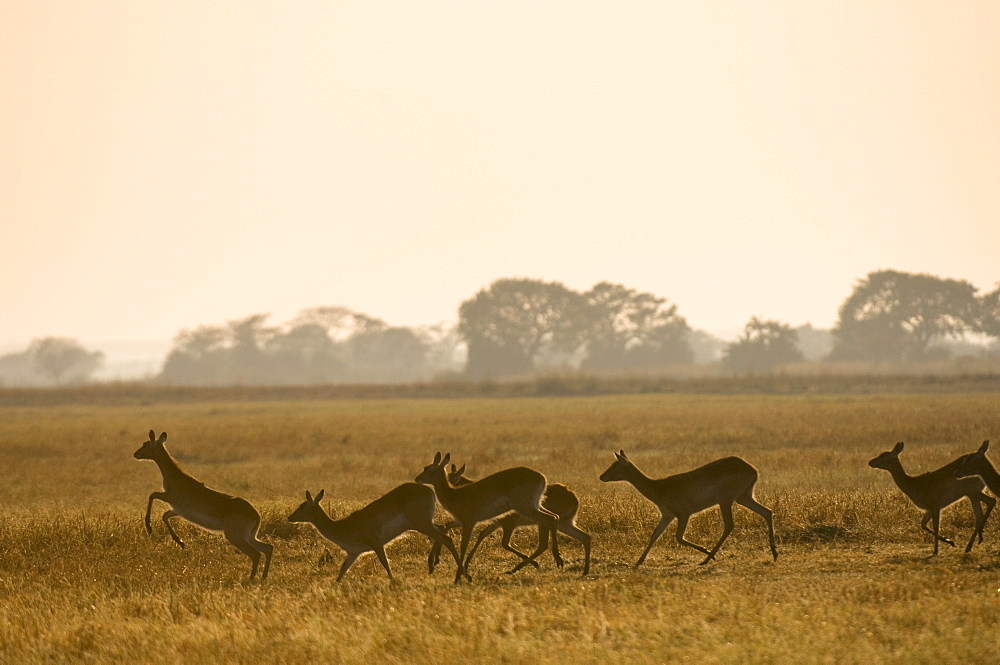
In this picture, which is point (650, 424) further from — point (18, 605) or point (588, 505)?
point (18, 605)

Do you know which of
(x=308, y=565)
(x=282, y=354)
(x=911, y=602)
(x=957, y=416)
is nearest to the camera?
(x=911, y=602)

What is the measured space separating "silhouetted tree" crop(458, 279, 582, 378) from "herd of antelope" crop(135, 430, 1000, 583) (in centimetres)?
8290

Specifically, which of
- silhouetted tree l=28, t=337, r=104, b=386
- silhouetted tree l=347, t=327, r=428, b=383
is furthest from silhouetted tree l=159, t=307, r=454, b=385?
silhouetted tree l=28, t=337, r=104, b=386

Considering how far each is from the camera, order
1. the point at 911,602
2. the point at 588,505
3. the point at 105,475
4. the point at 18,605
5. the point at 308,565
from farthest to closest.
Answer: the point at 105,475
the point at 588,505
the point at 308,565
the point at 18,605
the point at 911,602

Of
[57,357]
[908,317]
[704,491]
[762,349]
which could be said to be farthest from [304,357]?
[704,491]

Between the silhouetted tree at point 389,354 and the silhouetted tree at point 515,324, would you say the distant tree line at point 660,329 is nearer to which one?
the silhouetted tree at point 515,324

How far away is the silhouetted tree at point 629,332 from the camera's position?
98.6m

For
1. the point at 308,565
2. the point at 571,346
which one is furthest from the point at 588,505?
the point at 571,346

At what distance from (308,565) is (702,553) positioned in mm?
4505

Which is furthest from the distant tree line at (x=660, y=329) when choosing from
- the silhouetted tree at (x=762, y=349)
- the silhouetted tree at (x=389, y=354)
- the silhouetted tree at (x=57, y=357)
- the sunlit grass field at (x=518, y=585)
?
the sunlit grass field at (x=518, y=585)

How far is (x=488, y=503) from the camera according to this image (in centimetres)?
1175

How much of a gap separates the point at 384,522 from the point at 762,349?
259 feet

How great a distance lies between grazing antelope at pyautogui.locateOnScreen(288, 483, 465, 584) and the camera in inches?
450

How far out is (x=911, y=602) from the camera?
9656mm
